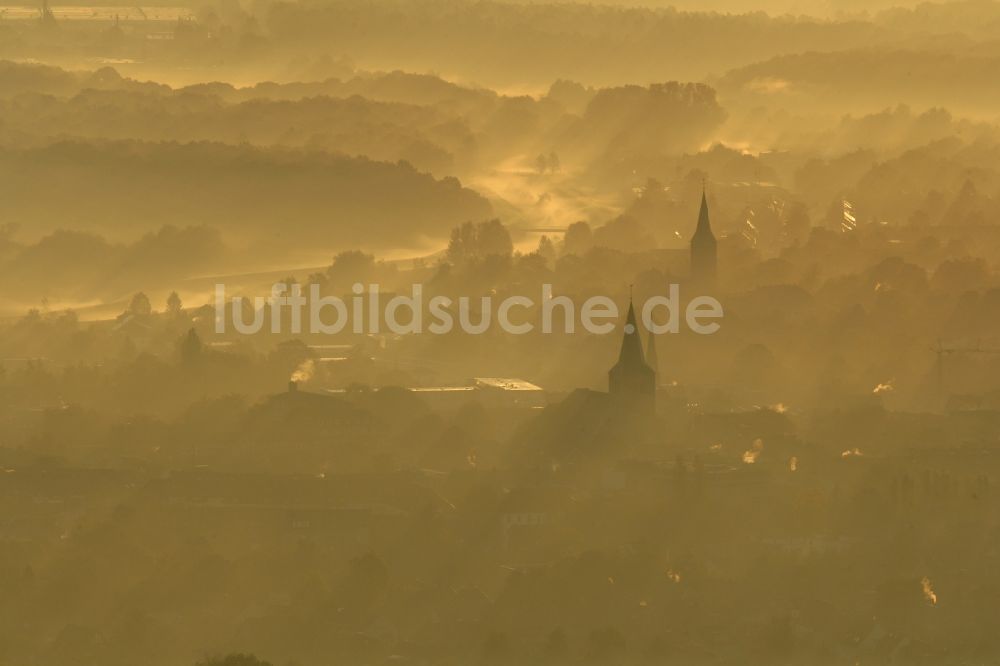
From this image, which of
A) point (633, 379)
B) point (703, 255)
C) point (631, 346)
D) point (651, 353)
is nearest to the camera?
point (633, 379)

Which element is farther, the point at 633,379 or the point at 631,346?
the point at 631,346

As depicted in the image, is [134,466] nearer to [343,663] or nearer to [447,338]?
[343,663]

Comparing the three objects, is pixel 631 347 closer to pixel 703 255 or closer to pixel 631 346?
pixel 631 346

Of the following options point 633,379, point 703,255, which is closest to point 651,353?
point 633,379

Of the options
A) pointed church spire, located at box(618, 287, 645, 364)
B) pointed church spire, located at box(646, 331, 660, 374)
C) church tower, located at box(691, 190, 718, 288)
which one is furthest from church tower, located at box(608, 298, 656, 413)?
church tower, located at box(691, 190, 718, 288)

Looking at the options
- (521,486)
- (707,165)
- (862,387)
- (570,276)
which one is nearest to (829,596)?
(521,486)

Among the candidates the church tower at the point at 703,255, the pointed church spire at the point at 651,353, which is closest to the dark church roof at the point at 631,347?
the pointed church spire at the point at 651,353
